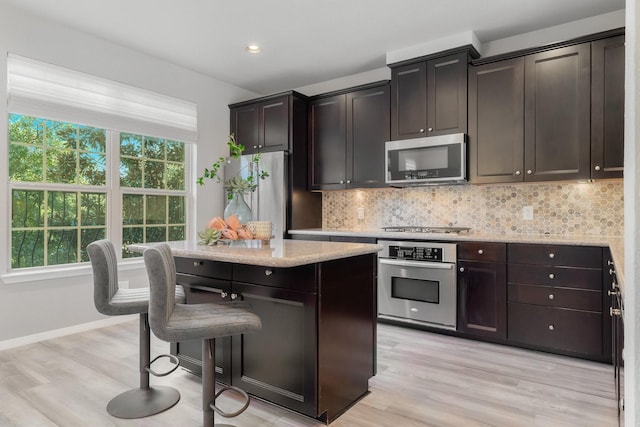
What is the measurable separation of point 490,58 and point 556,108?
71 cm

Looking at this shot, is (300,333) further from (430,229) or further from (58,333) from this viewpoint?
(58,333)

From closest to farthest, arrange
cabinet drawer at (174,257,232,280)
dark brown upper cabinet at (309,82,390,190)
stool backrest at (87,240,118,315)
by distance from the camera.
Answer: stool backrest at (87,240,118,315)
cabinet drawer at (174,257,232,280)
dark brown upper cabinet at (309,82,390,190)

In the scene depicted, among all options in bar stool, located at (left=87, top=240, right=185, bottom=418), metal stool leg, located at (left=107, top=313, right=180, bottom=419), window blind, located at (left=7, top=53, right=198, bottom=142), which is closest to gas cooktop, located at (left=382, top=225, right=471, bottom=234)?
bar stool, located at (left=87, top=240, right=185, bottom=418)

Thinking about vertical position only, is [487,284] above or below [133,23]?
below

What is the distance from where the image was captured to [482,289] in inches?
128

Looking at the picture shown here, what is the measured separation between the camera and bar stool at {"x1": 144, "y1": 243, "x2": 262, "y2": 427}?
1.59 meters

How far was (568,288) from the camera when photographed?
9.54ft

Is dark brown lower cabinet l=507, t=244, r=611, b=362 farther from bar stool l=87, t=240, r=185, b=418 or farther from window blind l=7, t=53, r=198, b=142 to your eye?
window blind l=7, t=53, r=198, b=142

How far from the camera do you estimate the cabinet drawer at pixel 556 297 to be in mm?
2822

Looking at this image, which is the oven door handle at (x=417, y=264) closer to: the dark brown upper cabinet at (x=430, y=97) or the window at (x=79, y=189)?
the dark brown upper cabinet at (x=430, y=97)

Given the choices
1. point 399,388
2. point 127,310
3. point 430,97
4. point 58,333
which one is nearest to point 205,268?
point 127,310

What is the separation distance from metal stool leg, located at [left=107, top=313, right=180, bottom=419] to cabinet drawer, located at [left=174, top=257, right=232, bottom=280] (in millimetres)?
344

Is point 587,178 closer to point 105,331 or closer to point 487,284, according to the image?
point 487,284

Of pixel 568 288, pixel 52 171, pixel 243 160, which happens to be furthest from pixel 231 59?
pixel 568 288
